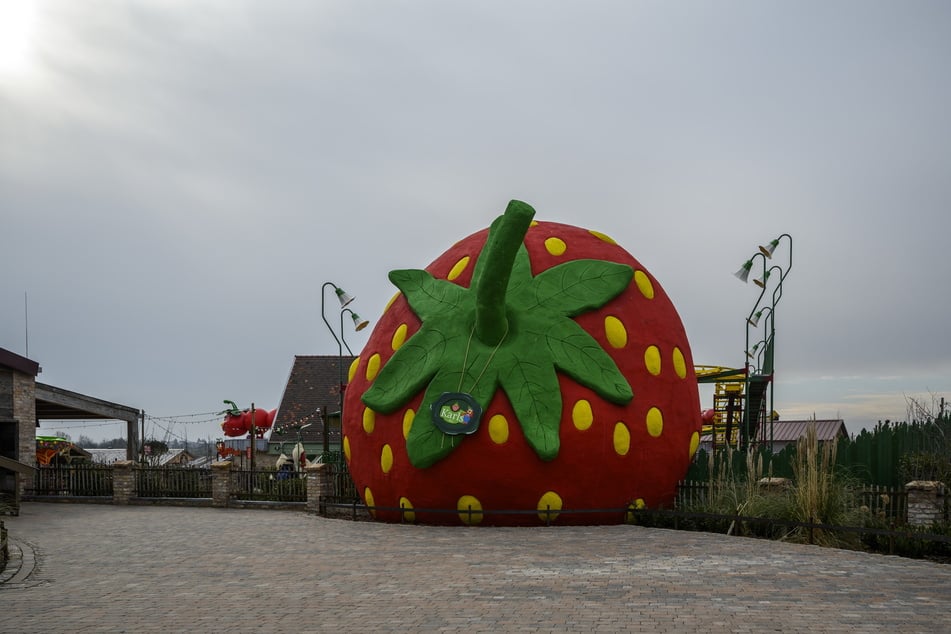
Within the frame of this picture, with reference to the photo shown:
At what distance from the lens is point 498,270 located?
15.0m

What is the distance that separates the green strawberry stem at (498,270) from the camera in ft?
48.6

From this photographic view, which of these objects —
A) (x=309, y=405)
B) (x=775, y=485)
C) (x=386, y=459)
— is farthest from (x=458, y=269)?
(x=309, y=405)

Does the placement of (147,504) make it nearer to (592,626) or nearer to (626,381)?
(626,381)

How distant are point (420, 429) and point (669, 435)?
4.17 meters

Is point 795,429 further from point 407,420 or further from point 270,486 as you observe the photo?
point 407,420

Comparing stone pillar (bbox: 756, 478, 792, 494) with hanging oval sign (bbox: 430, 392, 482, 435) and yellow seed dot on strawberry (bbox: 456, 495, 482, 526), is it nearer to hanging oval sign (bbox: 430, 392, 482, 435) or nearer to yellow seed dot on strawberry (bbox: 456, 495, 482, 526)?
yellow seed dot on strawberry (bbox: 456, 495, 482, 526)

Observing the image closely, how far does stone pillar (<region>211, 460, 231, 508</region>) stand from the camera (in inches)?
910

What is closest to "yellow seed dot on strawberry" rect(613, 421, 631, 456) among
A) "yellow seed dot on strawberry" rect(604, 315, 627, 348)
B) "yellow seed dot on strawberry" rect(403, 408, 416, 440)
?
"yellow seed dot on strawberry" rect(604, 315, 627, 348)

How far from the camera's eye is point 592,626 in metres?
7.80

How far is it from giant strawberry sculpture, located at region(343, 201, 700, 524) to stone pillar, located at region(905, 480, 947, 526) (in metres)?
3.79

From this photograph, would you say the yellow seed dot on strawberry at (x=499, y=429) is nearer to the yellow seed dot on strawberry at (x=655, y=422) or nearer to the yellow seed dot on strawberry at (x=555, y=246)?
the yellow seed dot on strawberry at (x=655, y=422)

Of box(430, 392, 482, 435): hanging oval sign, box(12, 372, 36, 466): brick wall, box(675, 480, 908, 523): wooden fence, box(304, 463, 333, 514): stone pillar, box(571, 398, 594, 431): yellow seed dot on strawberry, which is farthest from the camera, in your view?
box(12, 372, 36, 466): brick wall

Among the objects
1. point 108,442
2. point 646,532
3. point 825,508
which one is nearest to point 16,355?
point 646,532

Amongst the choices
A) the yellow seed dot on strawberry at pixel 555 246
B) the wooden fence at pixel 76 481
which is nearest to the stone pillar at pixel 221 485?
the wooden fence at pixel 76 481
